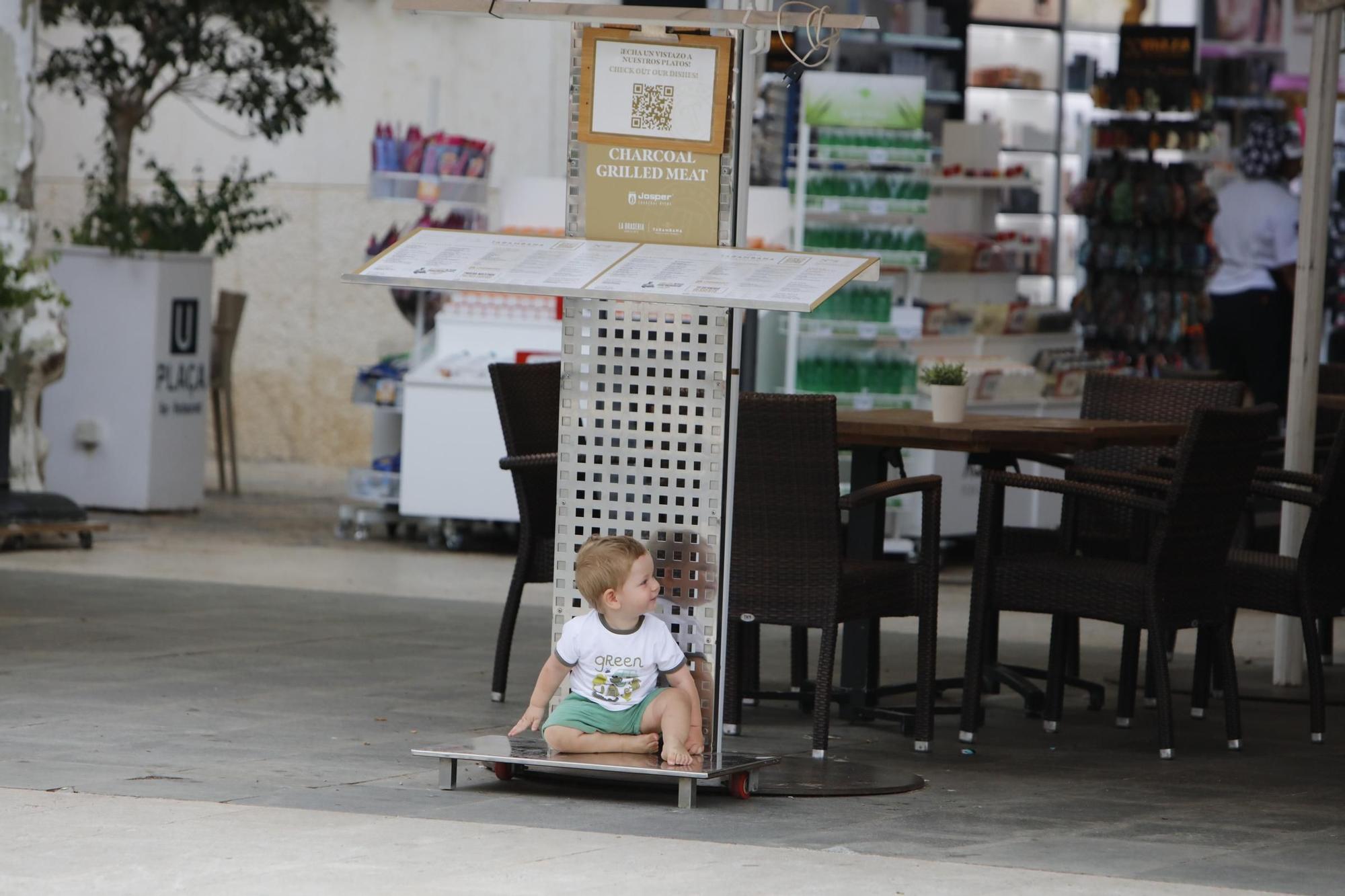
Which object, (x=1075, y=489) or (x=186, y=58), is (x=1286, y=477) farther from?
(x=186, y=58)

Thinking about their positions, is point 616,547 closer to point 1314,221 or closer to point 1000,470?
point 1000,470

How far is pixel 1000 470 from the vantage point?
5898 mm

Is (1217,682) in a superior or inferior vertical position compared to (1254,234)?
inferior

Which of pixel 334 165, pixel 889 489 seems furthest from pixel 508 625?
pixel 334 165

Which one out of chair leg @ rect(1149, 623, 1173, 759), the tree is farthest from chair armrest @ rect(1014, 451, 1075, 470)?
the tree

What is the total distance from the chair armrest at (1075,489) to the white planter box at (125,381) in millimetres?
6175

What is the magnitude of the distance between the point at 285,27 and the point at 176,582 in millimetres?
4337

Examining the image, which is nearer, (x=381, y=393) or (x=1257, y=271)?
(x=381, y=393)

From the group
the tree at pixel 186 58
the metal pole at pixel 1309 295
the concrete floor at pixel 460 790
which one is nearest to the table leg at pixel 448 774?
the concrete floor at pixel 460 790

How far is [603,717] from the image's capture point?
4.87 meters

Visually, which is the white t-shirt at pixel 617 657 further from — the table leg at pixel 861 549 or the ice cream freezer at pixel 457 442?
the ice cream freezer at pixel 457 442

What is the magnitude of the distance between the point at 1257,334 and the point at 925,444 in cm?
620

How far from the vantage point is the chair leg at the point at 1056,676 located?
238 inches

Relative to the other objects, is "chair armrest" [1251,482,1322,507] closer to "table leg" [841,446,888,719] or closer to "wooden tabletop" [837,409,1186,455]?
"wooden tabletop" [837,409,1186,455]
